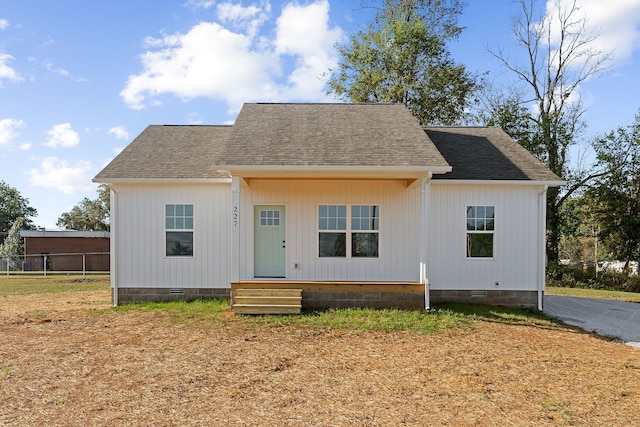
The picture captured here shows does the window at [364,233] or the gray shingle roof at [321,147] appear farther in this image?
the window at [364,233]

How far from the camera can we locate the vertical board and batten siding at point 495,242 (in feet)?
36.7

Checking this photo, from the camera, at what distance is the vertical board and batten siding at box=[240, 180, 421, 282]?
11.0 m

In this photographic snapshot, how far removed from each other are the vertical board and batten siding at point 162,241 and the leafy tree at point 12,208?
183 ft

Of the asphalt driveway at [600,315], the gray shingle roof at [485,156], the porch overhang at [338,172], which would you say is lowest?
the asphalt driveway at [600,315]

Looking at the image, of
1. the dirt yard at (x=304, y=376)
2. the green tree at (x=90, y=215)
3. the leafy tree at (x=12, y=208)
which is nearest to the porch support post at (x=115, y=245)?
the dirt yard at (x=304, y=376)

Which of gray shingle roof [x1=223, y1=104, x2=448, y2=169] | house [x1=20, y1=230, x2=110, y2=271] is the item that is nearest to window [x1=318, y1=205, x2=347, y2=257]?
gray shingle roof [x1=223, y1=104, x2=448, y2=169]

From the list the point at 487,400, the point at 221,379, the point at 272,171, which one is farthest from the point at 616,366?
the point at 272,171

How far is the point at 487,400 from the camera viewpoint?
16.3ft

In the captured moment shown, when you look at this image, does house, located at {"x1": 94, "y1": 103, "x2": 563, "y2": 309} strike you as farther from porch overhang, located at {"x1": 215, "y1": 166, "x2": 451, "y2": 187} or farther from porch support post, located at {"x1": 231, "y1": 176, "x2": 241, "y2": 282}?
porch support post, located at {"x1": 231, "y1": 176, "x2": 241, "y2": 282}

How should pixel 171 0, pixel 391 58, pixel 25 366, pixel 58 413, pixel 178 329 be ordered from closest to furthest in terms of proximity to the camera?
pixel 58 413
pixel 25 366
pixel 178 329
pixel 171 0
pixel 391 58

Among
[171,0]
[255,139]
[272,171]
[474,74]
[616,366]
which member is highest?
[474,74]

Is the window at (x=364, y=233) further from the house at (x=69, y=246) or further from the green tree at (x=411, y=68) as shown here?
the house at (x=69, y=246)

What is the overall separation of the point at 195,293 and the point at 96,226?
4353 cm

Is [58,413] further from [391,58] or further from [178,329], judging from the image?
[391,58]
